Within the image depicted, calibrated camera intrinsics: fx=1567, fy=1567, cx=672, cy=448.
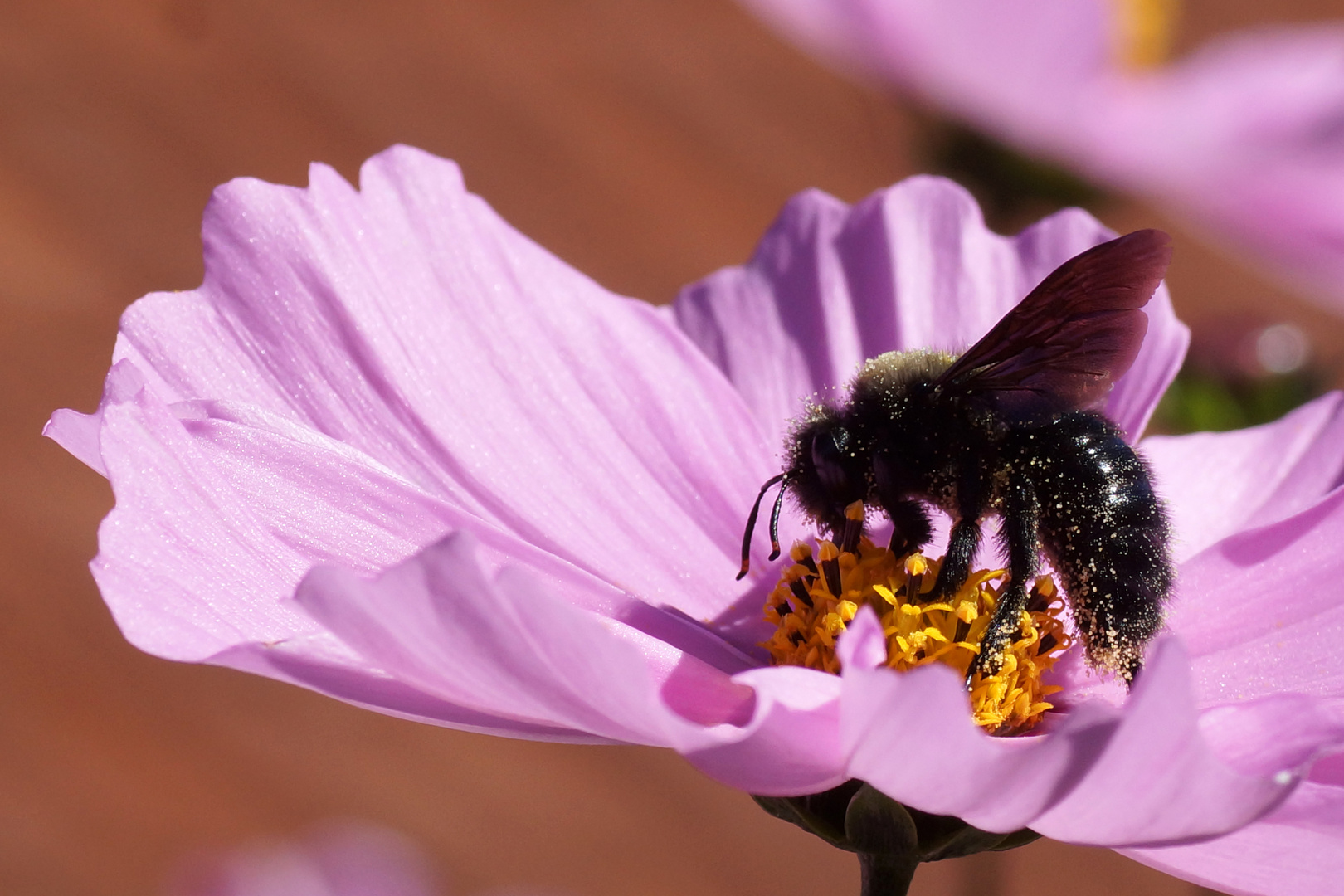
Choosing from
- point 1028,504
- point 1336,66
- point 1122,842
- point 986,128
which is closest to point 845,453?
point 1028,504

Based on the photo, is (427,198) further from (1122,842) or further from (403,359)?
(1122,842)

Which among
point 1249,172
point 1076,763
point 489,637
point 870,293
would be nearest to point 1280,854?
point 1076,763

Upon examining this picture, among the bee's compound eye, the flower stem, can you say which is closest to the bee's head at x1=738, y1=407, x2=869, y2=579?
the bee's compound eye

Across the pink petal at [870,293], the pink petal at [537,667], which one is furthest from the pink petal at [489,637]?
the pink petal at [870,293]

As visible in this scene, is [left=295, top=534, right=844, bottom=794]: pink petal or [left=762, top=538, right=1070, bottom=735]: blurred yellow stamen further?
[left=762, top=538, right=1070, bottom=735]: blurred yellow stamen

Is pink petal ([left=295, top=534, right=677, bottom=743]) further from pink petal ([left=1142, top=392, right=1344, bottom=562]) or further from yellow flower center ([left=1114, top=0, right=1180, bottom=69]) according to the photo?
yellow flower center ([left=1114, top=0, right=1180, bottom=69])

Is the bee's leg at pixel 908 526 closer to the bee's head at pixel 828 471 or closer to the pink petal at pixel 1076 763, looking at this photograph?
the bee's head at pixel 828 471
